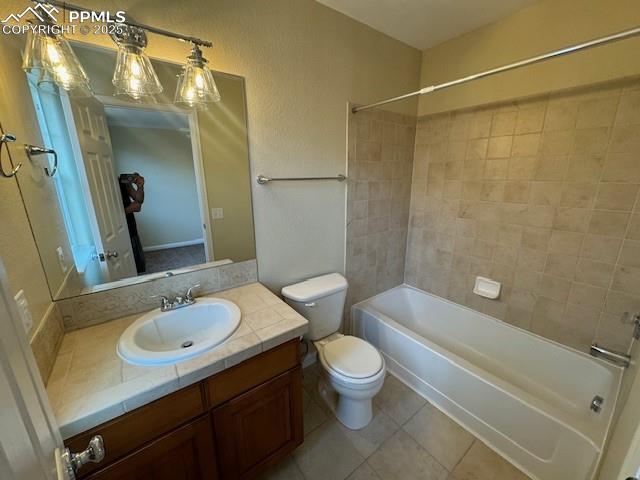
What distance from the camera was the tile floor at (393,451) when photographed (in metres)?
1.38

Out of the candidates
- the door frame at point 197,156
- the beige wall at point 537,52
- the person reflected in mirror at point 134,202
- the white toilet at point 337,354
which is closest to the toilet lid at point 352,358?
the white toilet at point 337,354

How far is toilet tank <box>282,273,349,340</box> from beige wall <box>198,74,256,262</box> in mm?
383

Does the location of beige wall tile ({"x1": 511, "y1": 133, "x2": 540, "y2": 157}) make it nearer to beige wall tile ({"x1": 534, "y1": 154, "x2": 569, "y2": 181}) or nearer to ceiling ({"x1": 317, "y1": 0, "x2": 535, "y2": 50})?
beige wall tile ({"x1": 534, "y1": 154, "x2": 569, "y2": 181})

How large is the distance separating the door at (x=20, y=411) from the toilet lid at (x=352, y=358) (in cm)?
120

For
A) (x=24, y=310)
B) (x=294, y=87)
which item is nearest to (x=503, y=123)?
(x=294, y=87)

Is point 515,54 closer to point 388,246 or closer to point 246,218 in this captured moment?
point 388,246

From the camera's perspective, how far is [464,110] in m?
1.96

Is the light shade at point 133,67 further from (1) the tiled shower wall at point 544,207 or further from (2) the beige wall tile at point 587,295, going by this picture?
(2) the beige wall tile at point 587,295

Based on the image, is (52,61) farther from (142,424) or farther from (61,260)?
(142,424)

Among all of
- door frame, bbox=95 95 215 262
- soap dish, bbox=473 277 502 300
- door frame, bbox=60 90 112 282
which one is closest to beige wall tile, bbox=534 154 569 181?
soap dish, bbox=473 277 502 300

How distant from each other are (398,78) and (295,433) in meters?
2.43

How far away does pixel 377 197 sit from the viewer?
2.12m

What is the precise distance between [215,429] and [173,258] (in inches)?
32.0

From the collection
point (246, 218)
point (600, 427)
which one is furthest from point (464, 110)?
point (600, 427)
